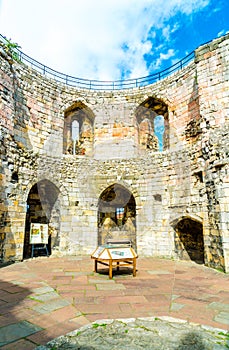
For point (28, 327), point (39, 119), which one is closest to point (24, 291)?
point (28, 327)

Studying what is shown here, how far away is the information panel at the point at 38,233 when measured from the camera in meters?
9.77

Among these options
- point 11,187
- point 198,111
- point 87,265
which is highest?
point 198,111

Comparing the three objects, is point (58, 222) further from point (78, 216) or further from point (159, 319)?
point (159, 319)

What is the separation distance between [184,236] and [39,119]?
8115 mm

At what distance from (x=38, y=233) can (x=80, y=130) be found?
19.0 ft

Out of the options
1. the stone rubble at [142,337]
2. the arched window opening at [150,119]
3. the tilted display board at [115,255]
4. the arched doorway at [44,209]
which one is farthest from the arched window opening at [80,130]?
the stone rubble at [142,337]

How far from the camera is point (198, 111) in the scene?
9.63m

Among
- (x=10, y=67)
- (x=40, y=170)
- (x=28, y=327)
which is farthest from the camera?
(x=40, y=170)

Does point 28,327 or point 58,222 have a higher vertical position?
point 58,222

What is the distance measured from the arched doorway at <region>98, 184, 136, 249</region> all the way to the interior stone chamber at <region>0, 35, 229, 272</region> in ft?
0.17

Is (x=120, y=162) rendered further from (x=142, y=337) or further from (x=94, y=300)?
(x=142, y=337)

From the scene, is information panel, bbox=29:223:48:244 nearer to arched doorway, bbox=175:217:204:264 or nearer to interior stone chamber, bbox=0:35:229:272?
interior stone chamber, bbox=0:35:229:272

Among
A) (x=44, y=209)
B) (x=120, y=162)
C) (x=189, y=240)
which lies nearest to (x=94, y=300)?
(x=189, y=240)

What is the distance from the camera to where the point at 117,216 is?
12.5m
